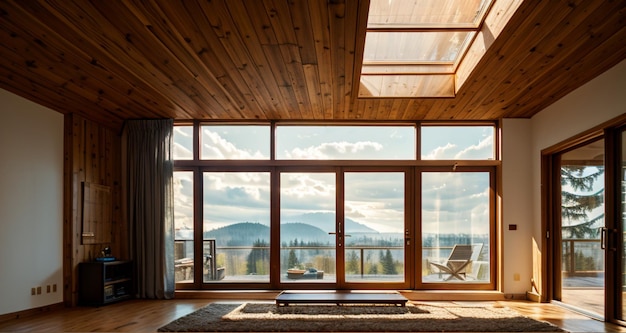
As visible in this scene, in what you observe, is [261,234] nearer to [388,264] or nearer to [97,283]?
[388,264]

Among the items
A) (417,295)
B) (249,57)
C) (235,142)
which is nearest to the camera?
(249,57)

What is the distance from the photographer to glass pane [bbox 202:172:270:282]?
25.5 ft

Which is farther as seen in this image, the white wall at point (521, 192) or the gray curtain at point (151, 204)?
the gray curtain at point (151, 204)

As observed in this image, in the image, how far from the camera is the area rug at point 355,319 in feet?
17.0

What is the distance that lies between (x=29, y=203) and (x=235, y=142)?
284cm

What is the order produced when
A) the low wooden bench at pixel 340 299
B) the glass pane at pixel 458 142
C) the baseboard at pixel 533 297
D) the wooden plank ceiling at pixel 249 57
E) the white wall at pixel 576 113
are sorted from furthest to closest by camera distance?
the glass pane at pixel 458 142 < the baseboard at pixel 533 297 < the low wooden bench at pixel 340 299 < the white wall at pixel 576 113 < the wooden plank ceiling at pixel 249 57

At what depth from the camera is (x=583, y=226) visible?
6270mm

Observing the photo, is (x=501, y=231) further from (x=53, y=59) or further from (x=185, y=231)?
(x=53, y=59)

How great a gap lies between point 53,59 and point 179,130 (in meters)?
3.10

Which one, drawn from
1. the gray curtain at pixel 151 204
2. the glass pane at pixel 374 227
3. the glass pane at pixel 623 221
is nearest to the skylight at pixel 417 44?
the glass pane at pixel 374 227

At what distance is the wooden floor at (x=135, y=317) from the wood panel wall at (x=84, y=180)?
0.63 metres

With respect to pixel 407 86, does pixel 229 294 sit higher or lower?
lower

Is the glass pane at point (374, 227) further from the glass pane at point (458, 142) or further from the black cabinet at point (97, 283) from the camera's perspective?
the black cabinet at point (97, 283)

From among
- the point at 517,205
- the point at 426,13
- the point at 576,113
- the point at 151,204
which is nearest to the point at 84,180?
the point at 151,204
